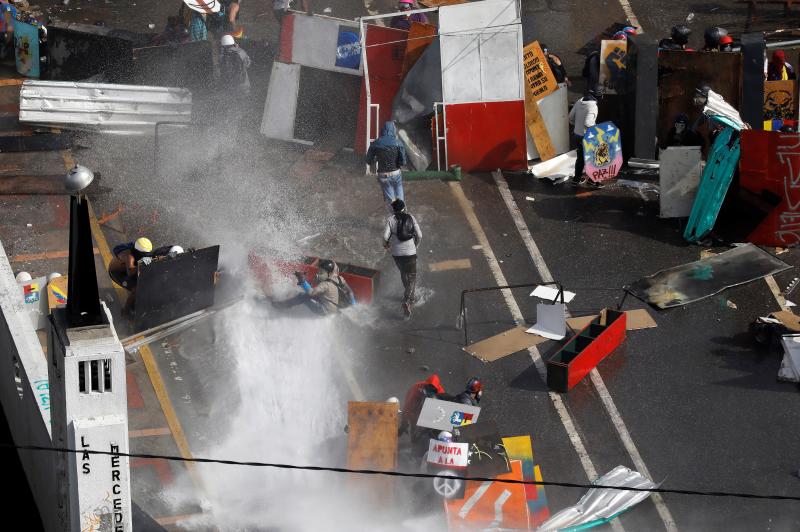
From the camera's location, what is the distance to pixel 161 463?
43.9 feet

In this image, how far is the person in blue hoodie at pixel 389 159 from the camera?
56.7 feet

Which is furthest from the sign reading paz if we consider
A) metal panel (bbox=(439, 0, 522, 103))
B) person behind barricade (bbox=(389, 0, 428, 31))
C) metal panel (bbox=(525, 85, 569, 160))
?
person behind barricade (bbox=(389, 0, 428, 31))

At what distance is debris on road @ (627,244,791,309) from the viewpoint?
1602 centimetres

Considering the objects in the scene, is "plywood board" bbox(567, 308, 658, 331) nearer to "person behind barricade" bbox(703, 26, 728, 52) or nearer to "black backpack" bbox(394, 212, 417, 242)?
"black backpack" bbox(394, 212, 417, 242)

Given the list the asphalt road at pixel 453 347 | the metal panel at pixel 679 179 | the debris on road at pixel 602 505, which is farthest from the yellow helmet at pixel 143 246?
the metal panel at pixel 679 179

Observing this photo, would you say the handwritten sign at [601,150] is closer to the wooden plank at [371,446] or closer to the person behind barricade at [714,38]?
the person behind barricade at [714,38]

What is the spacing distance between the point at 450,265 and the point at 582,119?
3.56m

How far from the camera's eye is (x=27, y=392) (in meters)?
12.8

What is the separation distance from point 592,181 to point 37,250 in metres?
8.63

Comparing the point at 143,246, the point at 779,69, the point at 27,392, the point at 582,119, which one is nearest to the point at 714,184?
the point at 582,119

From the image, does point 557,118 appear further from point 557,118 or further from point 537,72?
point 537,72

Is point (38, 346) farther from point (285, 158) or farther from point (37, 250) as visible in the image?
point (285, 158)

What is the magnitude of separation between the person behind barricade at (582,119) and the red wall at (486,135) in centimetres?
85

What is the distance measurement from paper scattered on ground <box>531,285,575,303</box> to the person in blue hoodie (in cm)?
283
